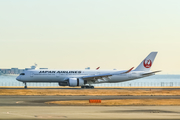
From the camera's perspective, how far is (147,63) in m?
86.9

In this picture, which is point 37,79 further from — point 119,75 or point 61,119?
point 61,119

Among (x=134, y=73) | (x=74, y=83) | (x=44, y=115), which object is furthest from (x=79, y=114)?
(x=134, y=73)

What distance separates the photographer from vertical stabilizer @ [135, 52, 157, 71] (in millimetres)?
86375

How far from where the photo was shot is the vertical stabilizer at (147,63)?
86375 millimetres

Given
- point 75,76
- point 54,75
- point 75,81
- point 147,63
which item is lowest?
point 75,81

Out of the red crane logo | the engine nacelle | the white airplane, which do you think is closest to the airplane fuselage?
the white airplane

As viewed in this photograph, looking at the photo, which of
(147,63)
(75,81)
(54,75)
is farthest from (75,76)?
(147,63)

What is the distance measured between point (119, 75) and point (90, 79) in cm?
748

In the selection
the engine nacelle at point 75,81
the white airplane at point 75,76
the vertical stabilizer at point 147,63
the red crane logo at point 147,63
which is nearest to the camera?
the engine nacelle at point 75,81

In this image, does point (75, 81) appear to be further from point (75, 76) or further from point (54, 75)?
point (54, 75)

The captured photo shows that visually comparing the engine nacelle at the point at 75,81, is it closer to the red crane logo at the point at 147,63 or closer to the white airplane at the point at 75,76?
the white airplane at the point at 75,76

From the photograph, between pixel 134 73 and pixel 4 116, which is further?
pixel 134 73

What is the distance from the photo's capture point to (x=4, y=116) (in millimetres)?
25609

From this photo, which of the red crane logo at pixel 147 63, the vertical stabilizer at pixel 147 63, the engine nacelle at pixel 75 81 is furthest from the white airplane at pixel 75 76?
the red crane logo at pixel 147 63
